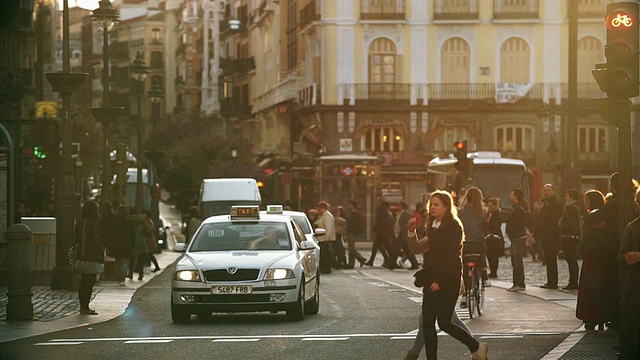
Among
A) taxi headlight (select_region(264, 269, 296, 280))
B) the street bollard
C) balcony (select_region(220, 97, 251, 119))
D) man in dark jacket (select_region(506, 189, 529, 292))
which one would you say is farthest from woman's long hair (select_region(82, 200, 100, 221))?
balcony (select_region(220, 97, 251, 119))

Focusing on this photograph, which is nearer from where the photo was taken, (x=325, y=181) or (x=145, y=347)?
(x=145, y=347)

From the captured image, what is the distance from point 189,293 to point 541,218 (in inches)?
380

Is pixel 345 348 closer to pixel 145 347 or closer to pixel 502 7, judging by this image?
pixel 145 347

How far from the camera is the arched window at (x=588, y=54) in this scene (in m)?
69.3

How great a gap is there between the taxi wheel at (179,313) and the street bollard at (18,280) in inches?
75.0

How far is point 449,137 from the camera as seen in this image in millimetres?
69375

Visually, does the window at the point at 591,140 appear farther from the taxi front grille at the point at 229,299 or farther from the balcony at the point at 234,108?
the taxi front grille at the point at 229,299

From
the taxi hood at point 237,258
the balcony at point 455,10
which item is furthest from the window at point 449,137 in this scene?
the taxi hood at point 237,258

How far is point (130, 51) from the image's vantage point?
546 feet

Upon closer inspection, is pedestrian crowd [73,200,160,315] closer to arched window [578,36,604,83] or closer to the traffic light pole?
the traffic light pole

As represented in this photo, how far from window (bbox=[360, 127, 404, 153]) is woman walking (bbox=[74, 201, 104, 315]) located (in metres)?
47.9

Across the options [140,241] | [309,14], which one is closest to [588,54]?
[309,14]

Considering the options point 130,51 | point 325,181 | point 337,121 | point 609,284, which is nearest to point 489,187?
point 325,181

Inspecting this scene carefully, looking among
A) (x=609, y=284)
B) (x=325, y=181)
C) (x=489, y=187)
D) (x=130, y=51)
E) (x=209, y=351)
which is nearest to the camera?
(x=209, y=351)
